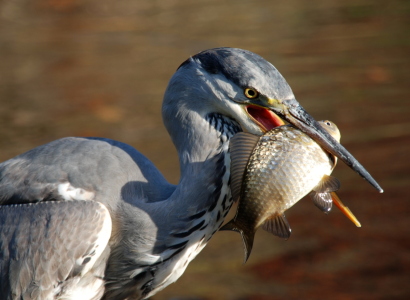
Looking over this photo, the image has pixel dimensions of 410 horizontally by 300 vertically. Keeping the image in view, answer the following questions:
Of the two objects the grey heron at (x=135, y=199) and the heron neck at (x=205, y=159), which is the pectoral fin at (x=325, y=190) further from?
the heron neck at (x=205, y=159)

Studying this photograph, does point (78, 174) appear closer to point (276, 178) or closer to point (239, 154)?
point (239, 154)

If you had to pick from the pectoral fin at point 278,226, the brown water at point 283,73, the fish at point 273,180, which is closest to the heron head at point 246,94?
the fish at point 273,180

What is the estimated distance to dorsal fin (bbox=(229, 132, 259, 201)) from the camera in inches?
115

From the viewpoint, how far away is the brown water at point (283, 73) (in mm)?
6062

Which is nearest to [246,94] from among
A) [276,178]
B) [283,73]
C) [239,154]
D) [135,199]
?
[239,154]

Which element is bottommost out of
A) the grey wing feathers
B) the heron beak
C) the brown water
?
the brown water

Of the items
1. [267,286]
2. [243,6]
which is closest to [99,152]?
[267,286]

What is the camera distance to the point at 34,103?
31.8 feet

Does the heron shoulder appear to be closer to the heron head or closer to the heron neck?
the heron neck

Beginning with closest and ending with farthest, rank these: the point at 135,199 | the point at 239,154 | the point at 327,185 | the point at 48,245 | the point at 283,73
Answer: the point at 327,185
the point at 239,154
the point at 48,245
the point at 135,199
the point at 283,73

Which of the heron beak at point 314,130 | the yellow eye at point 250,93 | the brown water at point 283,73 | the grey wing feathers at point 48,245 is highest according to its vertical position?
the yellow eye at point 250,93

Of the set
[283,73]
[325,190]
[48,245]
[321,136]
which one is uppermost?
[321,136]

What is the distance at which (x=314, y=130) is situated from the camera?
120 inches

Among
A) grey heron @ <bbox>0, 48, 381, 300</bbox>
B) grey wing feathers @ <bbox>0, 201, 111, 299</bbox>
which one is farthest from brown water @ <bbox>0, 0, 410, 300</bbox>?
grey wing feathers @ <bbox>0, 201, 111, 299</bbox>
